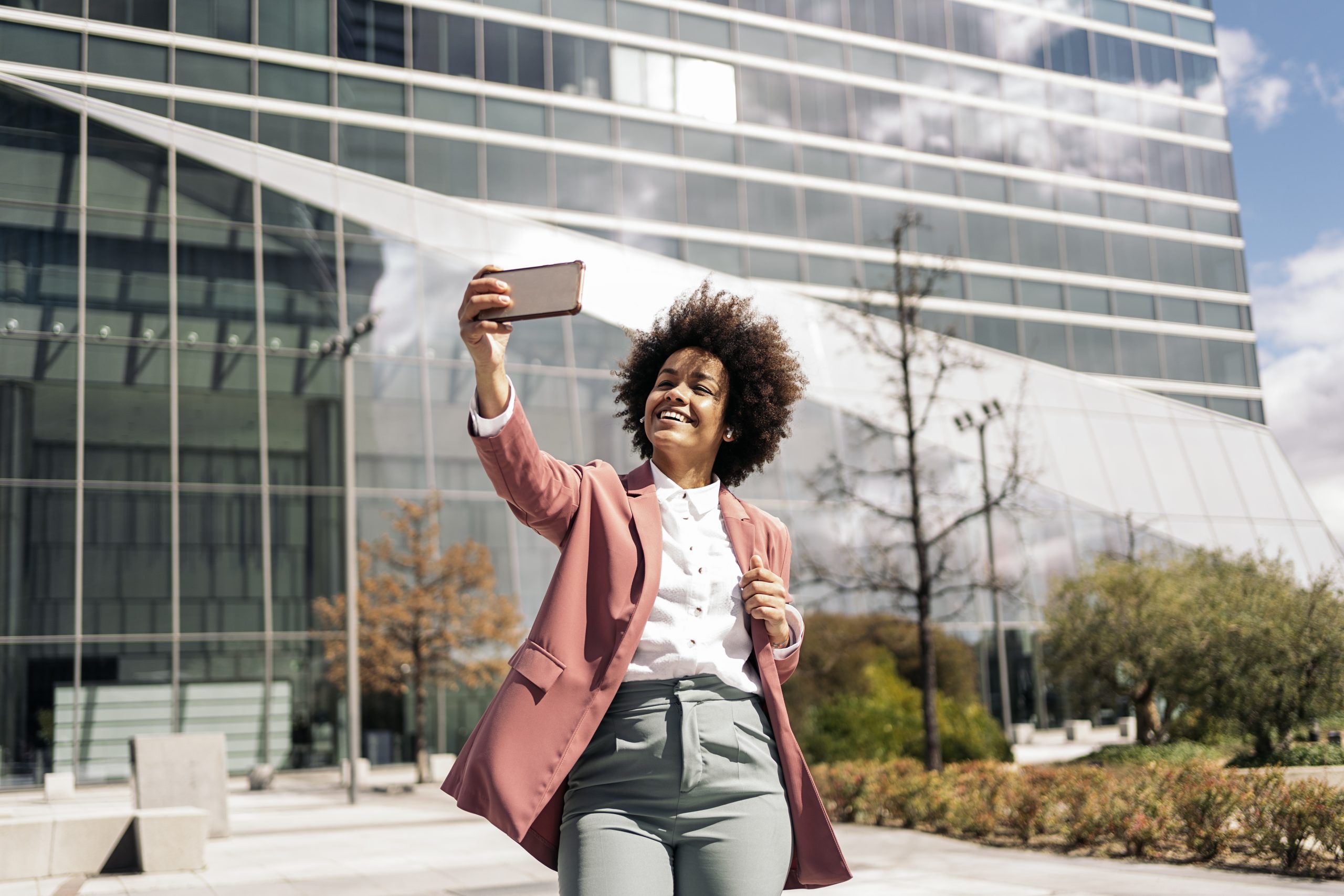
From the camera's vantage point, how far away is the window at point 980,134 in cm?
4106

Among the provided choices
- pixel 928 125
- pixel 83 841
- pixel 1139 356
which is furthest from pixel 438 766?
pixel 1139 356

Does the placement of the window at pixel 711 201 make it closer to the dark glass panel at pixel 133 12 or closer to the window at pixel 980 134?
the window at pixel 980 134

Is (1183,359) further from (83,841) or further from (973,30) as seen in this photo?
(83,841)

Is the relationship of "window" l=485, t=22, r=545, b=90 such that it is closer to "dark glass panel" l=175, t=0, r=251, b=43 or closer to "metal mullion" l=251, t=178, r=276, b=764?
"dark glass panel" l=175, t=0, r=251, b=43

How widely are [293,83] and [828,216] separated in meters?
16.6

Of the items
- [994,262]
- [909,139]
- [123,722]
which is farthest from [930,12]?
[123,722]

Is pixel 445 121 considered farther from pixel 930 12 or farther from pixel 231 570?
pixel 930 12

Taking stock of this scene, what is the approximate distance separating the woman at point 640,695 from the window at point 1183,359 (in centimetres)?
4221

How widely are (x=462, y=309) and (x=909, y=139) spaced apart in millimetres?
39905

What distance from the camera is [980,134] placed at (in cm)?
4134

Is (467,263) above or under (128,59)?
under

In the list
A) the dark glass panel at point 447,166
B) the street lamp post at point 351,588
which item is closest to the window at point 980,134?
the dark glass panel at point 447,166

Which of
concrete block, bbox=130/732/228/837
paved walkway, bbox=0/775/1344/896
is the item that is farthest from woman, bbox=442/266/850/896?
concrete block, bbox=130/732/228/837

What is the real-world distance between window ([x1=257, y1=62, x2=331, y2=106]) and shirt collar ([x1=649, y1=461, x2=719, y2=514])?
31.1 meters
